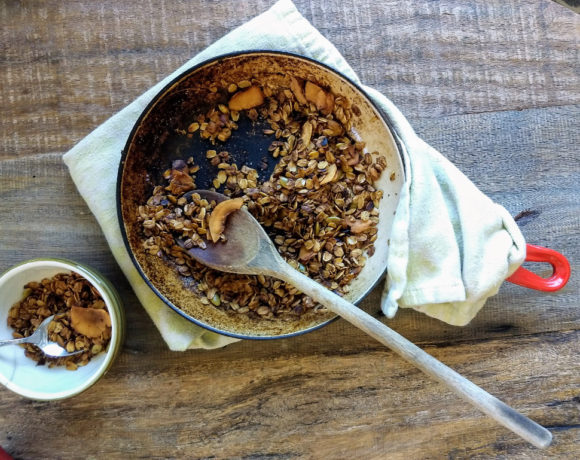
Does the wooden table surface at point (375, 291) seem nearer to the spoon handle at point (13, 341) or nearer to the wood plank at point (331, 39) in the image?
the wood plank at point (331, 39)

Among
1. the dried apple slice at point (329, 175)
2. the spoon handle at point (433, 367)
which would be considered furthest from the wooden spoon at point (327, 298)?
the dried apple slice at point (329, 175)

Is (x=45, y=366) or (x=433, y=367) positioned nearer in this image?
(x=433, y=367)

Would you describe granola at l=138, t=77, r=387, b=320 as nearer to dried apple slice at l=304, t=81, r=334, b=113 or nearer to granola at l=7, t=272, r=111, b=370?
dried apple slice at l=304, t=81, r=334, b=113

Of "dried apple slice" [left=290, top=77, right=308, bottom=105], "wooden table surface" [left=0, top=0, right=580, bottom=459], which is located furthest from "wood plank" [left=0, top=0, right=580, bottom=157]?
"dried apple slice" [left=290, top=77, right=308, bottom=105]

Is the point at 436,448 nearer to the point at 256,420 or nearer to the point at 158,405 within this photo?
the point at 256,420

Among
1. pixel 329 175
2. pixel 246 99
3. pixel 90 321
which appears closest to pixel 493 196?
pixel 329 175

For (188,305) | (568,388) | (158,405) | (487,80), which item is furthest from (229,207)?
(568,388)

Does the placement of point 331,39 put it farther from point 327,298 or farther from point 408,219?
point 327,298
